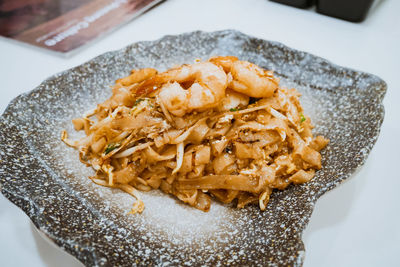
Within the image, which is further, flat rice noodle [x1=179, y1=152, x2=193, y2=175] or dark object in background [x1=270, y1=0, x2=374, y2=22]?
dark object in background [x1=270, y1=0, x2=374, y2=22]

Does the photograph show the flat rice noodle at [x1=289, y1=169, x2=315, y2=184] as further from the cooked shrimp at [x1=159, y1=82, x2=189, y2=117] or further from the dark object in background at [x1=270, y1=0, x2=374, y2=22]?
the dark object in background at [x1=270, y1=0, x2=374, y2=22]

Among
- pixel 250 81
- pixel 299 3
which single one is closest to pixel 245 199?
pixel 250 81

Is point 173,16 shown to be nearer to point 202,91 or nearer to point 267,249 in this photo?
point 202,91

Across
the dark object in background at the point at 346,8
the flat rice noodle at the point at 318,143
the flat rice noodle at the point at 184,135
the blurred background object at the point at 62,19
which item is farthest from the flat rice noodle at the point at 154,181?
the dark object in background at the point at 346,8

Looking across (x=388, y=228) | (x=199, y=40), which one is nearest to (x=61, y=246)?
(x=388, y=228)

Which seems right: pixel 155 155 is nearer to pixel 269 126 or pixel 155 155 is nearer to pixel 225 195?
pixel 225 195

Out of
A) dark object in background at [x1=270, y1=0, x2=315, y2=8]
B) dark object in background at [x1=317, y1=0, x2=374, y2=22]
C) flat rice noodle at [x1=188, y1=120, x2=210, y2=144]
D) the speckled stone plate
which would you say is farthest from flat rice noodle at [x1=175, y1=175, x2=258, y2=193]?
dark object in background at [x1=270, y1=0, x2=315, y2=8]
